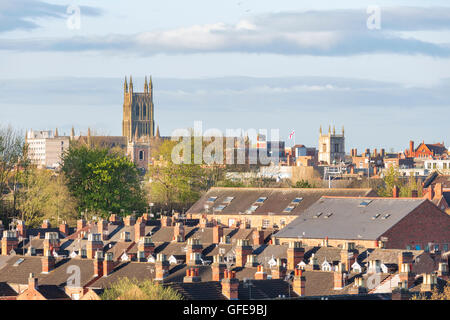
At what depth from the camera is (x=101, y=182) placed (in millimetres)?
119062

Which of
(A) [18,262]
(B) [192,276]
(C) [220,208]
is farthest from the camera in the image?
(C) [220,208]

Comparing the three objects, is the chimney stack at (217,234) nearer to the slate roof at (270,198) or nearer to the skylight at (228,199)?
the slate roof at (270,198)

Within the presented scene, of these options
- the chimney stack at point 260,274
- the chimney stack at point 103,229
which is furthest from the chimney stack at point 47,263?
the chimney stack at point 103,229

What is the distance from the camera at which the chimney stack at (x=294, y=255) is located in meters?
71.0

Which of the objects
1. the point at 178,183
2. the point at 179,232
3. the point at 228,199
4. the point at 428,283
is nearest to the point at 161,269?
the point at 428,283

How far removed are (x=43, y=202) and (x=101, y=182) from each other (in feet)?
23.3

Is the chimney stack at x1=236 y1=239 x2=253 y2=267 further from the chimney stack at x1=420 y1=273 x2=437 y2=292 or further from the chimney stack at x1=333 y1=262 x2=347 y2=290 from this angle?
the chimney stack at x1=420 y1=273 x2=437 y2=292

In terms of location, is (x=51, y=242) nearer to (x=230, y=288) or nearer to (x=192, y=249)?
(x=192, y=249)

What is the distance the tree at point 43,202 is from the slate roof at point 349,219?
30.2 m

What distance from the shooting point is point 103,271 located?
2685 inches
